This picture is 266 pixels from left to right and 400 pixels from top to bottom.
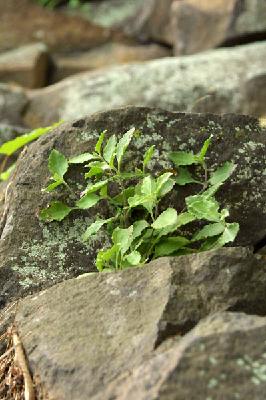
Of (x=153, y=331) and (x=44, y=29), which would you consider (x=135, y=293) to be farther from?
(x=44, y=29)

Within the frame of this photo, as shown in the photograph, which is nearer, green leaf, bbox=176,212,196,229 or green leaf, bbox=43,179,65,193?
green leaf, bbox=176,212,196,229

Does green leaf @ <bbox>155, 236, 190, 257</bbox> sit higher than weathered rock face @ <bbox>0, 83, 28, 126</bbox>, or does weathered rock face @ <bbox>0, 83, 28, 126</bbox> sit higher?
green leaf @ <bbox>155, 236, 190, 257</bbox>

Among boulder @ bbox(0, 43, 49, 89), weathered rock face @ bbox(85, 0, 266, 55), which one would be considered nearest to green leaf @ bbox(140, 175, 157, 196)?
weathered rock face @ bbox(85, 0, 266, 55)

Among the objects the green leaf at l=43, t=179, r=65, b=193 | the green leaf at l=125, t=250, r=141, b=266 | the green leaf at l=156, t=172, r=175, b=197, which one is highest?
the green leaf at l=156, t=172, r=175, b=197

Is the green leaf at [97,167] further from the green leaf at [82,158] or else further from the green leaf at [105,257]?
the green leaf at [105,257]

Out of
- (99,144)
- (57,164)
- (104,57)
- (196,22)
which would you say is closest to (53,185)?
(57,164)

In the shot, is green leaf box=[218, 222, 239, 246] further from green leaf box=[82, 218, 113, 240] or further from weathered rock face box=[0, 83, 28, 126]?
weathered rock face box=[0, 83, 28, 126]
